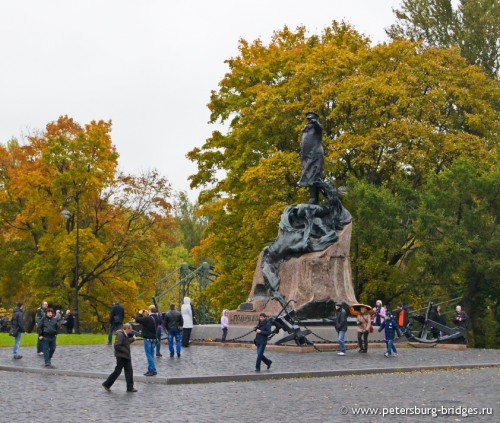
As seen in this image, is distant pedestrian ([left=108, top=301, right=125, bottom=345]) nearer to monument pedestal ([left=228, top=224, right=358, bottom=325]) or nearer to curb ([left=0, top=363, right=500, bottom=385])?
monument pedestal ([left=228, top=224, right=358, bottom=325])

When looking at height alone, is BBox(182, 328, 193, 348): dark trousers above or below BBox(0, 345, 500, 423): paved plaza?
above

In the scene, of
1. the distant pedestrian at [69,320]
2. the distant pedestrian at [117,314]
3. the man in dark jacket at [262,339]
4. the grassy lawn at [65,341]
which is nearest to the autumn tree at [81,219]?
the distant pedestrian at [69,320]

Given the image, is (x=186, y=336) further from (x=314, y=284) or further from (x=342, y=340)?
(x=342, y=340)

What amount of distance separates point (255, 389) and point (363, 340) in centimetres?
903

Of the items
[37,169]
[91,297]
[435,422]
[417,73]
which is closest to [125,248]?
[91,297]

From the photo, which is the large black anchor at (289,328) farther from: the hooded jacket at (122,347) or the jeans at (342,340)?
the hooded jacket at (122,347)

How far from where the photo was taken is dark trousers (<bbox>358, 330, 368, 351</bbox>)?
25.1m

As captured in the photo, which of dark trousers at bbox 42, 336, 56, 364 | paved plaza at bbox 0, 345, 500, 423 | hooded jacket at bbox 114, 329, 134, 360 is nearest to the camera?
paved plaza at bbox 0, 345, 500, 423

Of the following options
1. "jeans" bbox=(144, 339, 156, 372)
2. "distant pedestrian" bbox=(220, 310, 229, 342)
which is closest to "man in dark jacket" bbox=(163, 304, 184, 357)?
"jeans" bbox=(144, 339, 156, 372)

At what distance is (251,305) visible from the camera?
2936 cm

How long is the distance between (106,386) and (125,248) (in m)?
32.1

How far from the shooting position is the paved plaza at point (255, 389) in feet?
43.9

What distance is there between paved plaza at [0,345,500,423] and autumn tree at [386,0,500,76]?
93.7ft

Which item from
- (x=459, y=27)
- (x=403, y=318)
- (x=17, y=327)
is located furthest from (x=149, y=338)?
(x=459, y=27)
